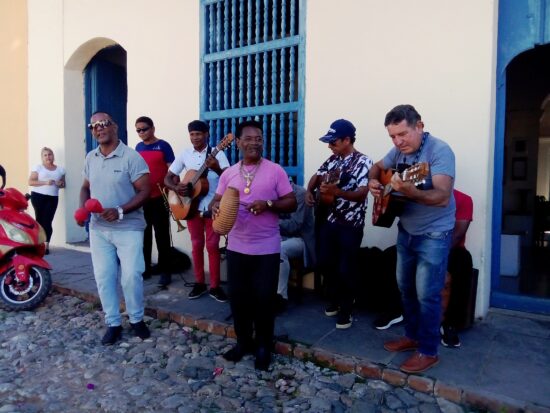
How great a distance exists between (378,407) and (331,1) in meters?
3.87

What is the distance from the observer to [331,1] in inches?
190

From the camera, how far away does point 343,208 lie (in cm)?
386

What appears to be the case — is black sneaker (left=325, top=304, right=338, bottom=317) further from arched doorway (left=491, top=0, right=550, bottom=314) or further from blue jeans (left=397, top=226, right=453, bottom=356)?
arched doorway (left=491, top=0, right=550, bottom=314)

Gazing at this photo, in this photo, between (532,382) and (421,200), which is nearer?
(421,200)

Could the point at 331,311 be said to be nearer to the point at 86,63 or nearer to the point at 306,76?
the point at 306,76

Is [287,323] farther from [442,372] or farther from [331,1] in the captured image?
[331,1]

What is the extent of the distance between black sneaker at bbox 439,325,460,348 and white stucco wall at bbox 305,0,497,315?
2.31 ft

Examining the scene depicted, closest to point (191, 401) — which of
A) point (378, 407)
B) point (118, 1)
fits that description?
point (378, 407)

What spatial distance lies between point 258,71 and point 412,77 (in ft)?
6.31

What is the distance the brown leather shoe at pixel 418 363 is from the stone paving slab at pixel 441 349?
0.14 feet

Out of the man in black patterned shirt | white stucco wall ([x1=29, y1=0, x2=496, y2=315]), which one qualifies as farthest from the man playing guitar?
the man in black patterned shirt

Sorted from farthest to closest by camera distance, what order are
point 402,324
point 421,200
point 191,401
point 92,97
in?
point 92,97, point 402,324, point 191,401, point 421,200

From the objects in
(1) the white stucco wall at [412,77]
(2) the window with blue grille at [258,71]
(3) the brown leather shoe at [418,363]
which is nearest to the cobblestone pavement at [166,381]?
(3) the brown leather shoe at [418,363]

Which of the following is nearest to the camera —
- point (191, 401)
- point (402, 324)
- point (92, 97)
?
point (191, 401)
